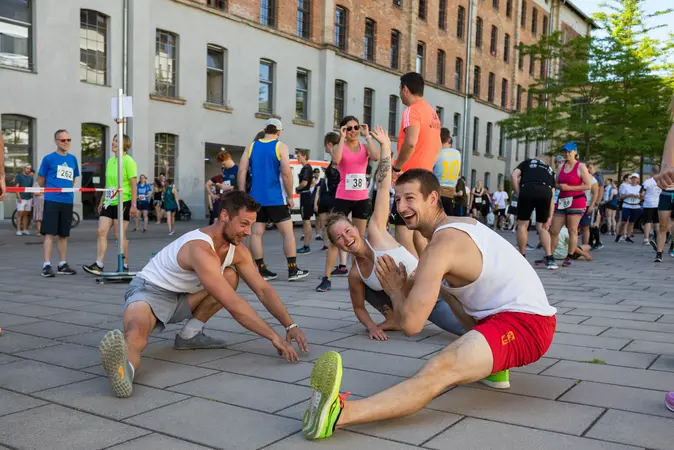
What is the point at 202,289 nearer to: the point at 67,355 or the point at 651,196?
the point at 67,355

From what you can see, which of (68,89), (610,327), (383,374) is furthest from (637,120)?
(383,374)

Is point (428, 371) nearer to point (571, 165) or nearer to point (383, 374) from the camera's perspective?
point (383, 374)

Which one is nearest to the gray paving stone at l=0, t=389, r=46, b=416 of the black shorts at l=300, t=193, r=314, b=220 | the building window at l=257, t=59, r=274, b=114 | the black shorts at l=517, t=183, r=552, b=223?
the black shorts at l=517, t=183, r=552, b=223

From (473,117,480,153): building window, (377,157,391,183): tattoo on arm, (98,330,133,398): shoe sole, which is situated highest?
(473,117,480,153): building window

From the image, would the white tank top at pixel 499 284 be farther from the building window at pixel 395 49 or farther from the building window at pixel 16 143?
the building window at pixel 395 49

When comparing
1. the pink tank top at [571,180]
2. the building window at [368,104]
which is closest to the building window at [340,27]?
the building window at [368,104]

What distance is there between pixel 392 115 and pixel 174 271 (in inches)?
1235

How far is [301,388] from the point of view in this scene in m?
3.52

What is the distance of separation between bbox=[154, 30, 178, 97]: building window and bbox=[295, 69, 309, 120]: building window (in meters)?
6.44

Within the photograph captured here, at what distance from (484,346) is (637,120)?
98.7ft

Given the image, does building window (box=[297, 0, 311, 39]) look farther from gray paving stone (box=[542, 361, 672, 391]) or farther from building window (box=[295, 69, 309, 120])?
gray paving stone (box=[542, 361, 672, 391])

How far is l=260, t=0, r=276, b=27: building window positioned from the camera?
26.0 m

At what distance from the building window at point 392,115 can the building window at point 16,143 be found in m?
19.0

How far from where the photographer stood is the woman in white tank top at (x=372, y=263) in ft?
15.3
